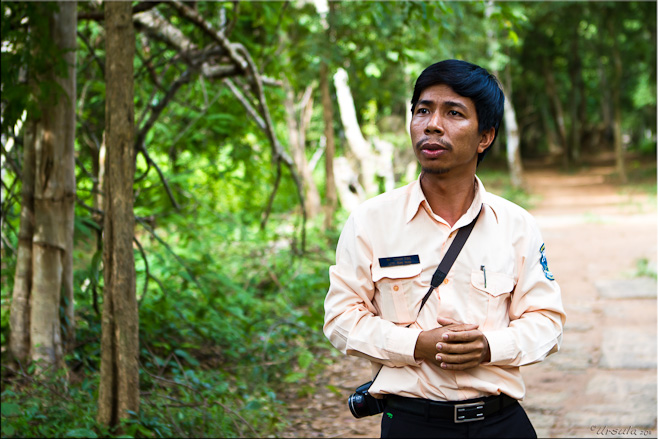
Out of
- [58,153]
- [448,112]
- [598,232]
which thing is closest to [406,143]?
[598,232]

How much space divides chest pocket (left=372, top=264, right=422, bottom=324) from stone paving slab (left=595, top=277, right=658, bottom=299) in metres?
6.76

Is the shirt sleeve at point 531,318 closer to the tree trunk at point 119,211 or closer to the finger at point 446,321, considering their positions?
the finger at point 446,321

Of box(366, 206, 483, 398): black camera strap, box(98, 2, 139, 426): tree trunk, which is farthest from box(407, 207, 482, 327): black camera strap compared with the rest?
box(98, 2, 139, 426): tree trunk

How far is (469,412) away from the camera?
6.89ft

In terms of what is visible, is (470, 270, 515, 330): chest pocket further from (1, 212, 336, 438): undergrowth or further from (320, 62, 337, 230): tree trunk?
(320, 62, 337, 230): tree trunk

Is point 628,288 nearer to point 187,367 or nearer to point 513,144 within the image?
point 187,367

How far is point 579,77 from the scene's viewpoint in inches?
1403

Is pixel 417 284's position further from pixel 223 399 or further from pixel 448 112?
pixel 223 399

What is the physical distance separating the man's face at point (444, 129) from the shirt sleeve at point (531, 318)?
336 millimetres

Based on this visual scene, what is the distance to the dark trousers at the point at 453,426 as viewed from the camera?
211cm

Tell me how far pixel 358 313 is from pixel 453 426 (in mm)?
451

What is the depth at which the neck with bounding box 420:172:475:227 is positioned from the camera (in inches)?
90.6
